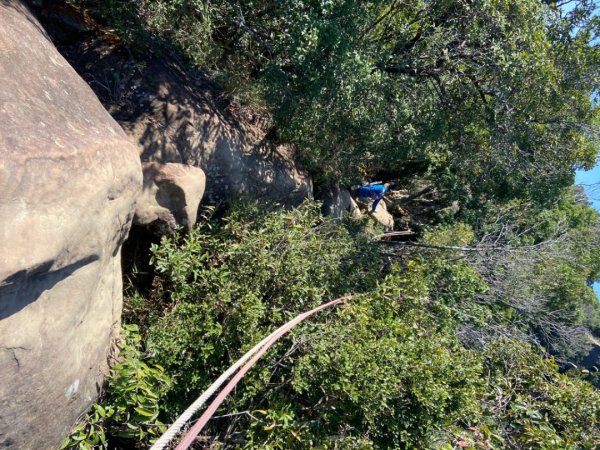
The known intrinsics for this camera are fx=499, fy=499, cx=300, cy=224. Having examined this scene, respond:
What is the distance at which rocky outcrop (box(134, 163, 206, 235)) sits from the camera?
5152 millimetres

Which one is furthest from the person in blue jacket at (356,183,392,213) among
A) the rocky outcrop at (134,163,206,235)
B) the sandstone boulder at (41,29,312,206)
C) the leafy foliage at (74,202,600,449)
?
the rocky outcrop at (134,163,206,235)

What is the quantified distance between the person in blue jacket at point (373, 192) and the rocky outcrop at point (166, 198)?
5.46 m

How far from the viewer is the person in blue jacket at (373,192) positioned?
10164 millimetres

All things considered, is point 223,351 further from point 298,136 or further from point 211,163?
point 298,136

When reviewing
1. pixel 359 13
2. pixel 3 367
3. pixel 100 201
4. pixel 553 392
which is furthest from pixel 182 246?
pixel 553 392

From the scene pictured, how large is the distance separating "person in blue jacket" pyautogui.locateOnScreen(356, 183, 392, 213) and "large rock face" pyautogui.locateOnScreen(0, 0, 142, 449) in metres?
6.52

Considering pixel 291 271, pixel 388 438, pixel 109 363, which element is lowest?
pixel 109 363

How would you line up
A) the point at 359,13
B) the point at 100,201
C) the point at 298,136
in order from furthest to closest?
the point at 298,136 < the point at 359,13 < the point at 100,201

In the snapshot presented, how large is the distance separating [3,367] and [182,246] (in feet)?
7.82

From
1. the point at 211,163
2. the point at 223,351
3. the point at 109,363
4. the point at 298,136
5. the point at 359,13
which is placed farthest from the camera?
the point at 298,136

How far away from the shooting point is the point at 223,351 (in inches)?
193

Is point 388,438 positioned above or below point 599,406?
below

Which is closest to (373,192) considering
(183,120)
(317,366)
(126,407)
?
(183,120)

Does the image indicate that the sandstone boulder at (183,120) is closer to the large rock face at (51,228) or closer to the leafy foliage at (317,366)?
the leafy foliage at (317,366)
